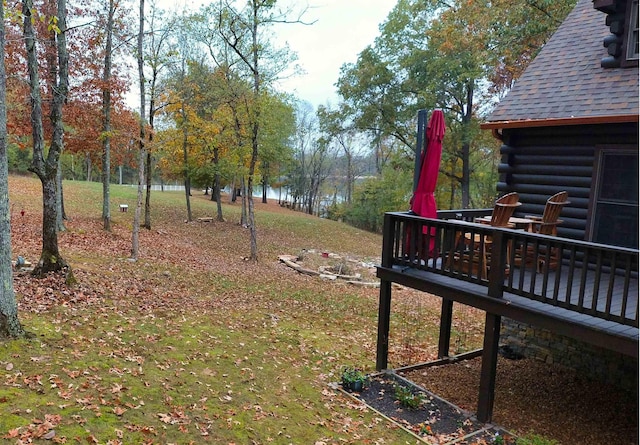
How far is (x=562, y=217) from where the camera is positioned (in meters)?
8.72

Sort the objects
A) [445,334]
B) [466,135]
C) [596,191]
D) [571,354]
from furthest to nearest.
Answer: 1. [466,135]
2. [445,334]
3. [571,354]
4. [596,191]

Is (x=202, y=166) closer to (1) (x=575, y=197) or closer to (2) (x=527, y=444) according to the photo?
(1) (x=575, y=197)

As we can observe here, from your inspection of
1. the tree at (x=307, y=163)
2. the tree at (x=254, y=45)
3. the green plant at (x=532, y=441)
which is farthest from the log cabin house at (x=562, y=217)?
the tree at (x=307, y=163)

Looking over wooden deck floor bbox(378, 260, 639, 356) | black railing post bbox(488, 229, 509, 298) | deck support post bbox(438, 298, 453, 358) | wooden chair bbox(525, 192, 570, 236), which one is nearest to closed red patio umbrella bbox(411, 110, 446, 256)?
wooden deck floor bbox(378, 260, 639, 356)

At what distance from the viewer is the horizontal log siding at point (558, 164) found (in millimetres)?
8273

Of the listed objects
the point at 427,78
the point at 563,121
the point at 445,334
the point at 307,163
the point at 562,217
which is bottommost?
the point at 445,334

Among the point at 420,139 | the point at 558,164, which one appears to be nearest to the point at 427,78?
the point at 558,164

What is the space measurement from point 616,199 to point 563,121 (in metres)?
1.63

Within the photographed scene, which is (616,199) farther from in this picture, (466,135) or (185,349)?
(466,135)

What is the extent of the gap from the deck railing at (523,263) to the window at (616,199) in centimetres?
53

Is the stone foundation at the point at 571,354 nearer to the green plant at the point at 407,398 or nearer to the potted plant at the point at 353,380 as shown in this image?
the green plant at the point at 407,398

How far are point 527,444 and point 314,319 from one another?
6.22 m

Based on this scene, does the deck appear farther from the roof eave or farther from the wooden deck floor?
the roof eave

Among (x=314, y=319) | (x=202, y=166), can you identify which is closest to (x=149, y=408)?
(x=314, y=319)
